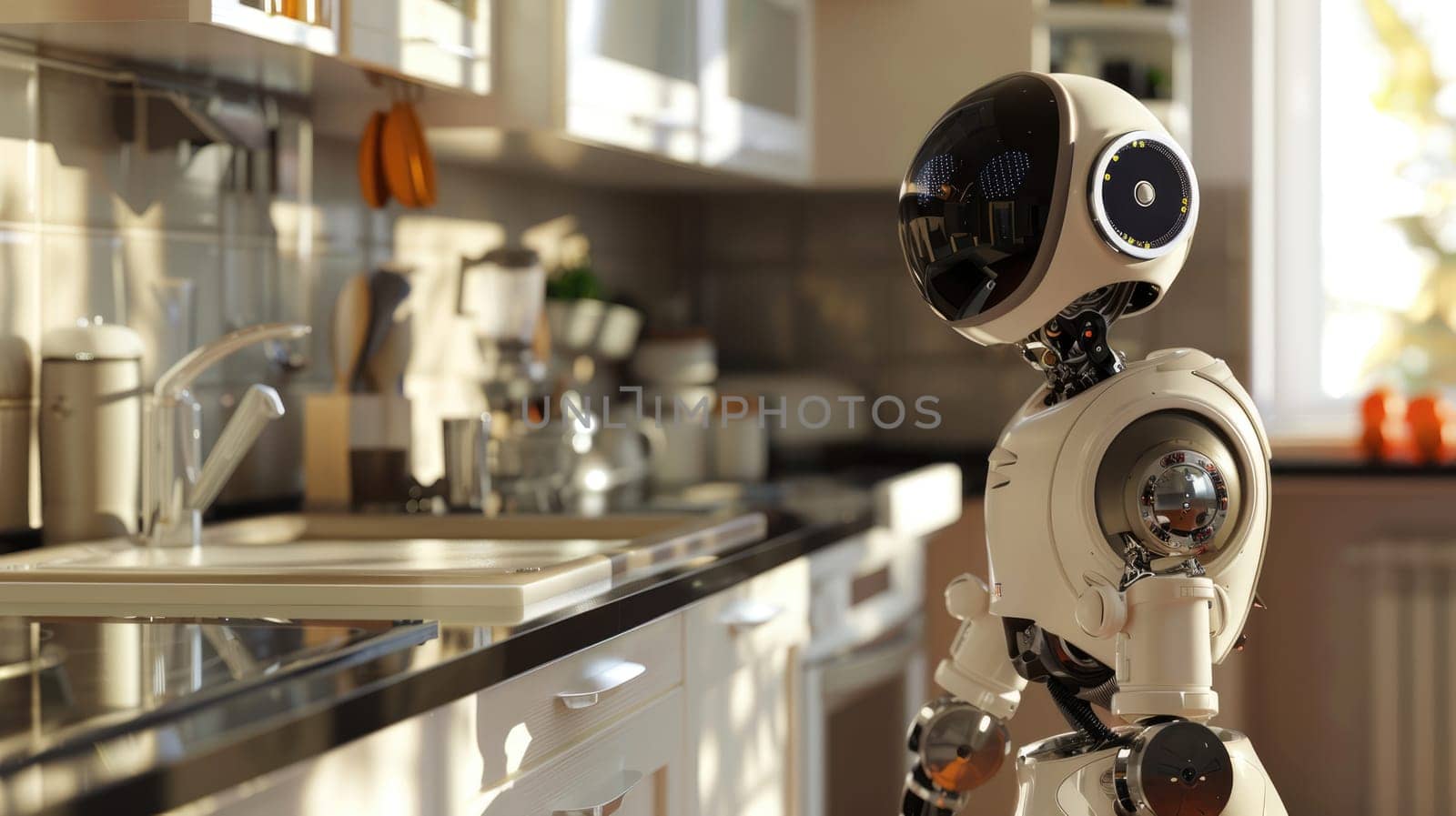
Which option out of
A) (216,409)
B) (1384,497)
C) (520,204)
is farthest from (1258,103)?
(216,409)

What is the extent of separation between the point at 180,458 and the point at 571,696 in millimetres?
537

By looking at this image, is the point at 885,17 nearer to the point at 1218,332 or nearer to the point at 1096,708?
the point at 1218,332

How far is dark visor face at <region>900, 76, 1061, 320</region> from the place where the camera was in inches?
43.1

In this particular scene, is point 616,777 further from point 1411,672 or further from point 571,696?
point 1411,672

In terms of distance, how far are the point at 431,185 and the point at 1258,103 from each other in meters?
2.07

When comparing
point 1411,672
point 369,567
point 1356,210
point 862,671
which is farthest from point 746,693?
point 1356,210

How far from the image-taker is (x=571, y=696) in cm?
128

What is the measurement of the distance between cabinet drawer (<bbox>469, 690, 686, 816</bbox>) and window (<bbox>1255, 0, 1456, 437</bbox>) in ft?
6.99

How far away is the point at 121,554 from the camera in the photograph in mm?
1524

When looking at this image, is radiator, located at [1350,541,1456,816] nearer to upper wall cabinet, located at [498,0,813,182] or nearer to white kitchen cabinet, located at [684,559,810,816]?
upper wall cabinet, located at [498,0,813,182]

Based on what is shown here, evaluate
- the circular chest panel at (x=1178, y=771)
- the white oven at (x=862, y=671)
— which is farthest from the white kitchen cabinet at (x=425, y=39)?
the circular chest panel at (x=1178, y=771)

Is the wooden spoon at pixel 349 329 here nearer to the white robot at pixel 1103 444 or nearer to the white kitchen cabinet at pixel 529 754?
the white kitchen cabinet at pixel 529 754

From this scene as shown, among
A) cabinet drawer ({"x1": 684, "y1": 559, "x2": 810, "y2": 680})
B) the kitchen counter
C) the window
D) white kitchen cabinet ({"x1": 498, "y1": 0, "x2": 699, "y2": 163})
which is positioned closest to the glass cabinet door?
white kitchen cabinet ({"x1": 498, "y1": 0, "x2": 699, "y2": 163})

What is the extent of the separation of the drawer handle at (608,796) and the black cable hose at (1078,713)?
15.9 inches
